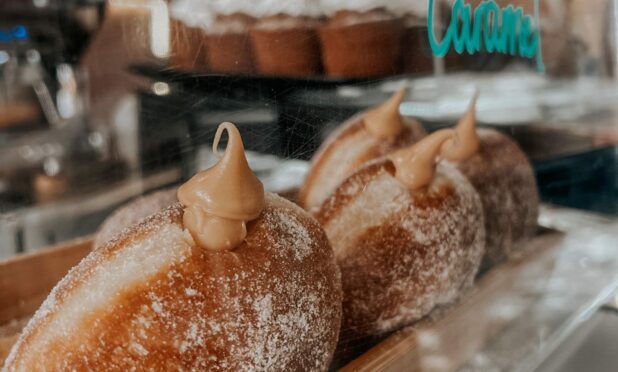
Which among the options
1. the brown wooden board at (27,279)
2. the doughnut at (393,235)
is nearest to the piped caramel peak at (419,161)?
the doughnut at (393,235)

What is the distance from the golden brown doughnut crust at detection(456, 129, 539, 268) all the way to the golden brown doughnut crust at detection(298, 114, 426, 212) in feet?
0.56

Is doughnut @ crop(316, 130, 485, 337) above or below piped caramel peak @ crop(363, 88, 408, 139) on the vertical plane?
below

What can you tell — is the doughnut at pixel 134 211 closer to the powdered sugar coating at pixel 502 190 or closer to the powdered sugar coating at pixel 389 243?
the powdered sugar coating at pixel 389 243

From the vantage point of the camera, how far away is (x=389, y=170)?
860 mm

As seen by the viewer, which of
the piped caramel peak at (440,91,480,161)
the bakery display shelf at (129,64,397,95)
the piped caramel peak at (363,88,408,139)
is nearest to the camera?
the bakery display shelf at (129,64,397,95)

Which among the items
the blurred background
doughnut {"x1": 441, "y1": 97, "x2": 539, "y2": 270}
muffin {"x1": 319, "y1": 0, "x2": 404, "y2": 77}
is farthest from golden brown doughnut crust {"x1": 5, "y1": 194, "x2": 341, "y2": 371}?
doughnut {"x1": 441, "y1": 97, "x2": 539, "y2": 270}

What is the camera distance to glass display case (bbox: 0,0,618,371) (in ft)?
2.20

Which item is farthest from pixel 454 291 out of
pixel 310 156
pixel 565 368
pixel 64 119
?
pixel 64 119

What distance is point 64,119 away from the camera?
8.88 feet

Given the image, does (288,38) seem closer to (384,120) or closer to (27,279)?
(384,120)

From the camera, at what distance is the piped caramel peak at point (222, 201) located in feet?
1.81

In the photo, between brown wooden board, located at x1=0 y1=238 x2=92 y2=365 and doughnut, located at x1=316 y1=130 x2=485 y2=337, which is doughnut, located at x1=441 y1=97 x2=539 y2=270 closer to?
doughnut, located at x1=316 y1=130 x2=485 y2=337

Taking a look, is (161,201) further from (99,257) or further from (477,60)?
(477,60)

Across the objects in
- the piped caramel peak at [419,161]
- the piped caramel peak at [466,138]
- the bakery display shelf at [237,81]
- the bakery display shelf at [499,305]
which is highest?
the bakery display shelf at [237,81]
